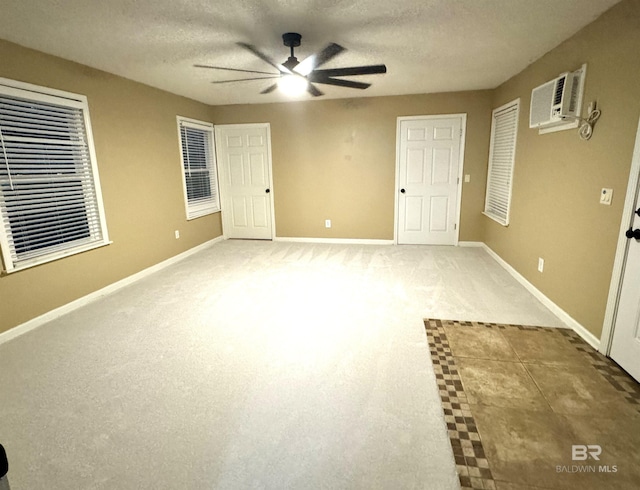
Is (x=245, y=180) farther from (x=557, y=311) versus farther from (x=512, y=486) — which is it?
(x=512, y=486)

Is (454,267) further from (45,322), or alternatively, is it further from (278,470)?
(45,322)

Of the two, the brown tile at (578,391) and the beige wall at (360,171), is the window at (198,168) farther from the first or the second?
the brown tile at (578,391)

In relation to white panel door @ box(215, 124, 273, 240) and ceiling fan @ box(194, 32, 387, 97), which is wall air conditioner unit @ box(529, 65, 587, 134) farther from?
white panel door @ box(215, 124, 273, 240)

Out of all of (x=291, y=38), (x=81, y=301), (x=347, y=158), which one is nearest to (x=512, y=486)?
(x=291, y=38)

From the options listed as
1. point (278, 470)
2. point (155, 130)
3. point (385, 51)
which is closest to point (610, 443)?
point (278, 470)

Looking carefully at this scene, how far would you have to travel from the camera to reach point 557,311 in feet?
9.49

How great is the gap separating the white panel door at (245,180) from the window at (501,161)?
3.51m

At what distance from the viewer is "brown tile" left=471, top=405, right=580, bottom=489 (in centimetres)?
142

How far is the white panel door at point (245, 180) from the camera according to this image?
18.5 feet

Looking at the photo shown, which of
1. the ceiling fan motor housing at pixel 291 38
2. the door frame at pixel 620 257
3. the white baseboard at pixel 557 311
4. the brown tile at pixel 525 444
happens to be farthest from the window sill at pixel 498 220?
the ceiling fan motor housing at pixel 291 38

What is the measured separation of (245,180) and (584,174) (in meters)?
4.76

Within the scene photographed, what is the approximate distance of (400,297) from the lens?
334cm

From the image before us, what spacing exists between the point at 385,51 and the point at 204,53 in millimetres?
1667

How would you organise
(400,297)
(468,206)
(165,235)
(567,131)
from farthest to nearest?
(468,206) → (165,235) → (400,297) → (567,131)
